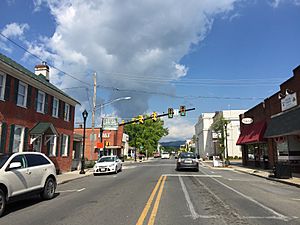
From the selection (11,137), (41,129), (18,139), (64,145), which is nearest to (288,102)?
(41,129)

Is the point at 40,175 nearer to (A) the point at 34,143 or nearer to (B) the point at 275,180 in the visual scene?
(A) the point at 34,143

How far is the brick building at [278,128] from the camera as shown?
20.8m

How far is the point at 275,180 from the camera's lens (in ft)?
59.1

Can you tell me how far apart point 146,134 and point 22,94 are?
61.2m

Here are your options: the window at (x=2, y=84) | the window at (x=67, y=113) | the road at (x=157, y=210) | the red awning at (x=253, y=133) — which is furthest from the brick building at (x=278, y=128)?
the window at (x=2, y=84)

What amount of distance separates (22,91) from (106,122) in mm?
17453

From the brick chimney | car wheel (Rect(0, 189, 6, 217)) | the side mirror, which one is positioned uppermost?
the brick chimney

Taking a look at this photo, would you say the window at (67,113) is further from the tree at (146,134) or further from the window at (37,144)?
the tree at (146,134)

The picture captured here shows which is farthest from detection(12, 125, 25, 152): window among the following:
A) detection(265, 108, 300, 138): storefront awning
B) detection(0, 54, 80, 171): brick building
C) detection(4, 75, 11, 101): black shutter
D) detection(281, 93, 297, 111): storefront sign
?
detection(281, 93, 297, 111): storefront sign

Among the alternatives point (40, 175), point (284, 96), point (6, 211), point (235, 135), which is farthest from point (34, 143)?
point (235, 135)

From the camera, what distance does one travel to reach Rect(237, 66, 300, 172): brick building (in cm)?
2078

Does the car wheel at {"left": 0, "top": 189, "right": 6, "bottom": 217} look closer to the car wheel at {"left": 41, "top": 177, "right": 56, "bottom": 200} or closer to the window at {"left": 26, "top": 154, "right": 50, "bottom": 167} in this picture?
the window at {"left": 26, "top": 154, "right": 50, "bottom": 167}

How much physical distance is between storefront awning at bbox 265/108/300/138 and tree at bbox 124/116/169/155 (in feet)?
176

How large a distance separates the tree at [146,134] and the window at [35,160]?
6516cm
